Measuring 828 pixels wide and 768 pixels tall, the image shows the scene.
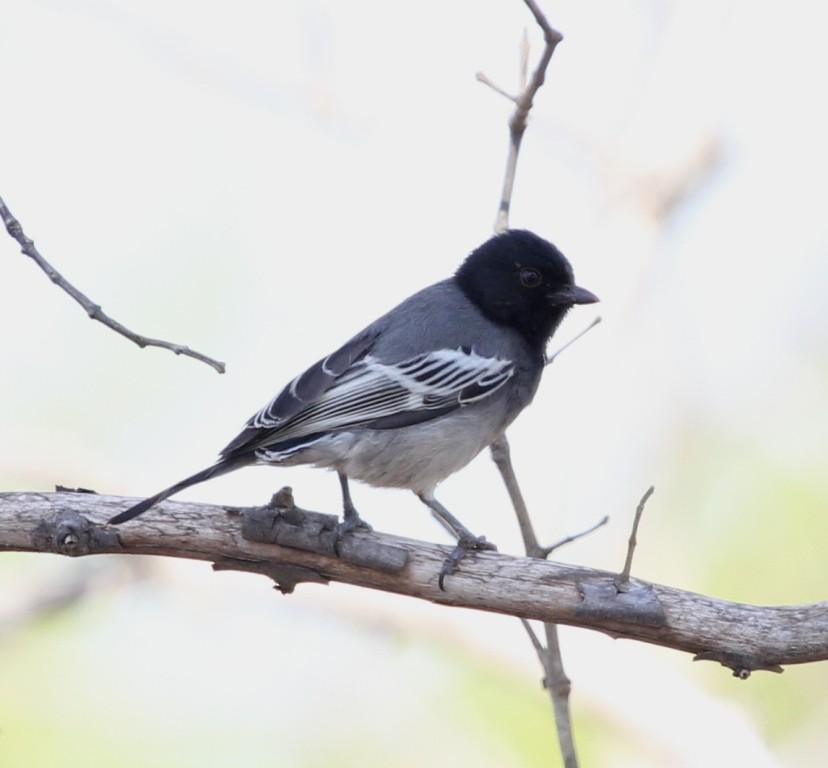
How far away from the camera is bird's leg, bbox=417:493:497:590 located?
3.81 meters

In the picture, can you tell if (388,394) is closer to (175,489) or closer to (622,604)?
(175,489)

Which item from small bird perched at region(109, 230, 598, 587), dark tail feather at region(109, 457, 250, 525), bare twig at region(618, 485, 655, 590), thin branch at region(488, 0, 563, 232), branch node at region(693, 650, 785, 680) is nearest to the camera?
bare twig at region(618, 485, 655, 590)

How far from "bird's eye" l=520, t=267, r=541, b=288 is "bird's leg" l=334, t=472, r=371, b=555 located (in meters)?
1.52

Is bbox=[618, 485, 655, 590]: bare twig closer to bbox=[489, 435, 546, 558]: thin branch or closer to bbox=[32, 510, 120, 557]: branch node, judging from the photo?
bbox=[489, 435, 546, 558]: thin branch

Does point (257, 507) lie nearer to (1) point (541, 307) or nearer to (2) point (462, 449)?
(2) point (462, 449)

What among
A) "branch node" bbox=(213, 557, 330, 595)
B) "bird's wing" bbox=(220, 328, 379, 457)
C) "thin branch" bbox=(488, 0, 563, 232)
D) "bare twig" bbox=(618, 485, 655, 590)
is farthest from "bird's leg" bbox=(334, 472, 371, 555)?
"thin branch" bbox=(488, 0, 563, 232)

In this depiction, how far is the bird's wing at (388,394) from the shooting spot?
432cm

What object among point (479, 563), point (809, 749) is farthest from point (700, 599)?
point (809, 749)

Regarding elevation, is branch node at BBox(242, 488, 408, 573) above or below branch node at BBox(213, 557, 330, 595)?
above

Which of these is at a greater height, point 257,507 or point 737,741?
point 257,507

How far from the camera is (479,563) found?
12.5ft

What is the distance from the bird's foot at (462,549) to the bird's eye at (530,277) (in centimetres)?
167

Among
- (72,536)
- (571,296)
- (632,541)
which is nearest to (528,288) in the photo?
(571,296)

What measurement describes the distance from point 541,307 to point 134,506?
2.37 meters
